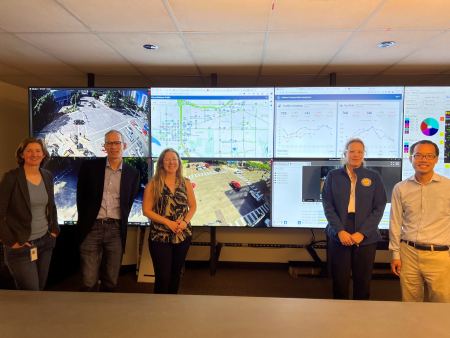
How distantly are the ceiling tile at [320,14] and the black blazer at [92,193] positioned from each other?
167cm

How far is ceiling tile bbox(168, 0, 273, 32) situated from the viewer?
70.4 inches

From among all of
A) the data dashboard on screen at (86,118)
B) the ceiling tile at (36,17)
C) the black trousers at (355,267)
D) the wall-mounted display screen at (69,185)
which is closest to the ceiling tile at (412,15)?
the black trousers at (355,267)

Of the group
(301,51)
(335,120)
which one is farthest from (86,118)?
(335,120)

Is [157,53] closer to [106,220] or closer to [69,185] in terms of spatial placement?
[106,220]

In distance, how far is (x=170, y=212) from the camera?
211 centimetres

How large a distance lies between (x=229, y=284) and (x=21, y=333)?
8.32 ft

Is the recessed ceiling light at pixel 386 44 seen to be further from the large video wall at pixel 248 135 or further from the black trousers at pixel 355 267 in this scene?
the black trousers at pixel 355 267

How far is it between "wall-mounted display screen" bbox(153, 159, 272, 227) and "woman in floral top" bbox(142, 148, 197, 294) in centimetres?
83

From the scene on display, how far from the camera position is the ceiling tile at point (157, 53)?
2328mm

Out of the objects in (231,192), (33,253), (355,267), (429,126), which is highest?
(429,126)

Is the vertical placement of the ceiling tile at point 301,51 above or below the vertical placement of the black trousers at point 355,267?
above

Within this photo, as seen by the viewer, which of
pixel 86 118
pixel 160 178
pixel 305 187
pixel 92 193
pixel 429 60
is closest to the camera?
pixel 92 193

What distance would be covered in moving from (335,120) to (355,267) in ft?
5.25

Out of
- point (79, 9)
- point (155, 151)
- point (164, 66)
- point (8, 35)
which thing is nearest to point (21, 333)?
point (79, 9)
